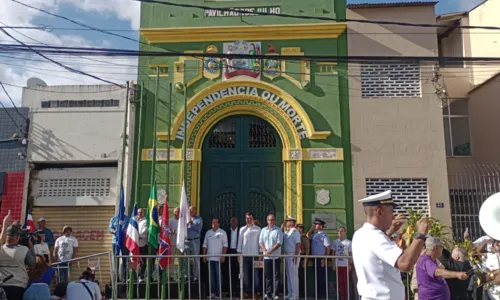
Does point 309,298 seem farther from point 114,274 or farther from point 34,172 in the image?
point 34,172

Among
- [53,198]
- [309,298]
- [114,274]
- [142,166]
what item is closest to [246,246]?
[309,298]

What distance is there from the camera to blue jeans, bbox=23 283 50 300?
5.57 m

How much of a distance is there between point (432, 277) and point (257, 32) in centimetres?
823

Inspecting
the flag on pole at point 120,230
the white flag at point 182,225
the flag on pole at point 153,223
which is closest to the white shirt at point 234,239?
the white flag at point 182,225

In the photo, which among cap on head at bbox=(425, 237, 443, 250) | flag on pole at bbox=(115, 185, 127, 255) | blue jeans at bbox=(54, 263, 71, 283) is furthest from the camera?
flag on pole at bbox=(115, 185, 127, 255)

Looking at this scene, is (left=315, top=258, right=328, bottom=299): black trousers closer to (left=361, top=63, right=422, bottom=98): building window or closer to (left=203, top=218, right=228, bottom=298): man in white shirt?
(left=203, top=218, right=228, bottom=298): man in white shirt

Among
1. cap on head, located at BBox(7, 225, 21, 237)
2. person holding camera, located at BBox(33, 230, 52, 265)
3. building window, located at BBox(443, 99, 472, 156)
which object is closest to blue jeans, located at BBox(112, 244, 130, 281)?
person holding camera, located at BBox(33, 230, 52, 265)

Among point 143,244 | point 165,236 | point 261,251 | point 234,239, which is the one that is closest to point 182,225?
point 165,236

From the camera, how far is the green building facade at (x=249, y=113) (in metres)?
11.4

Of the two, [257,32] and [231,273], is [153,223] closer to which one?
[231,273]

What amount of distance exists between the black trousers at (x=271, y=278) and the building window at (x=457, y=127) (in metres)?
7.23

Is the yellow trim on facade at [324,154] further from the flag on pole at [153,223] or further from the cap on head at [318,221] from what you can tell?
the flag on pole at [153,223]

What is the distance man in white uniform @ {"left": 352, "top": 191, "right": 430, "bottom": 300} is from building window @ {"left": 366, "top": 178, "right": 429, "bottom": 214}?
801cm

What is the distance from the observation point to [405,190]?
1131 cm
